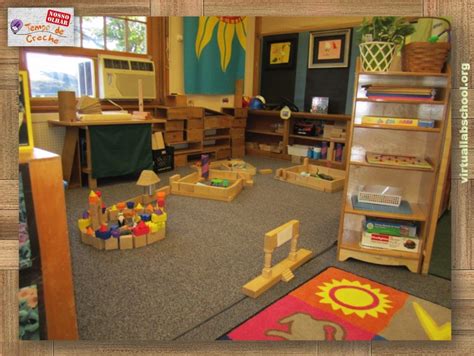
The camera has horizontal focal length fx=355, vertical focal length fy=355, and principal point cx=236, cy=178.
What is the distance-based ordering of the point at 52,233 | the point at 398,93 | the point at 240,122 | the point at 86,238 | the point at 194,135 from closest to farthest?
1. the point at 52,233
2. the point at 86,238
3. the point at 398,93
4. the point at 240,122
5. the point at 194,135

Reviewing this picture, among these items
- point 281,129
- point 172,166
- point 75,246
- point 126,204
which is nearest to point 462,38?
point 281,129

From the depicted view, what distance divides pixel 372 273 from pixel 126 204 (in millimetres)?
910

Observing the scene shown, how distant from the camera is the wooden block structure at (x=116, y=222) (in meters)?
1.13

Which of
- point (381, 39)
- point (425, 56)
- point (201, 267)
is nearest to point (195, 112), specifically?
point (201, 267)

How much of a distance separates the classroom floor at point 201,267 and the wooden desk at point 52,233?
2.3 inches

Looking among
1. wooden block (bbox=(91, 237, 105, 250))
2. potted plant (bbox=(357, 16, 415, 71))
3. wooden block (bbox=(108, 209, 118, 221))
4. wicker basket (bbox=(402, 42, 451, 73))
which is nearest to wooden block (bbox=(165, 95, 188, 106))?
wooden block (bbox=(108, 209, 118, 221))

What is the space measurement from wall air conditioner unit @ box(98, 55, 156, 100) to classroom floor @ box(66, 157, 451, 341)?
0.31m

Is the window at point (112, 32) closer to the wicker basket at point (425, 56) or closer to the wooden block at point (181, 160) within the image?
the wooden block at point (181, 160)

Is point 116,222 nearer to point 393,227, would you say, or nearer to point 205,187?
point 205,187

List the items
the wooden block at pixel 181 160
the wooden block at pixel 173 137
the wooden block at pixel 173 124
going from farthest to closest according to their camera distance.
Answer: the wooden block at pixel 181 160 → the wooden block at pixel 173 137 → the wooden block at pixel 173 124

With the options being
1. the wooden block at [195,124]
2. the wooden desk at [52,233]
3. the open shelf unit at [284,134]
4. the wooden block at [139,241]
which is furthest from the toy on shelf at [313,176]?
the wooden desk at [52,233]

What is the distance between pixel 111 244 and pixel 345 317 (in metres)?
0.78

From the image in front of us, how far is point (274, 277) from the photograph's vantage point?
1.25 metres

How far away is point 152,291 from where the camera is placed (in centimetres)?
110
